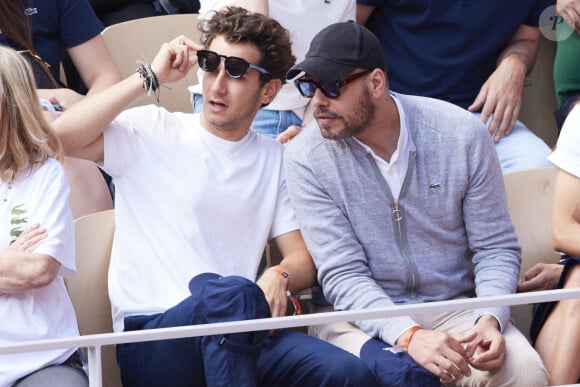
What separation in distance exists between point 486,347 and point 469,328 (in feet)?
0.64

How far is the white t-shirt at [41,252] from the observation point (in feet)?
8.54

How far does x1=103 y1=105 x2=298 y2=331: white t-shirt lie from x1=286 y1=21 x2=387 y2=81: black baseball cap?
12.3 inches

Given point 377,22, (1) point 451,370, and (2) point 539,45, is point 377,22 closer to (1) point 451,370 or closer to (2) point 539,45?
(2) point 539,45

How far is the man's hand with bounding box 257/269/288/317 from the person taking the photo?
279cm

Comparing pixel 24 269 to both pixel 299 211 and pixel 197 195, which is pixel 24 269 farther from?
pixel 299 211

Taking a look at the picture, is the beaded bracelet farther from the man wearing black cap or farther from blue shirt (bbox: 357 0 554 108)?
blue shirt (bbox: 357 0 554 108)

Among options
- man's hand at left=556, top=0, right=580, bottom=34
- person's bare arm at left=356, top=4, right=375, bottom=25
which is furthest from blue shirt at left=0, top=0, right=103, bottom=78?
man's hand at left=556, top=0, right=580, bottom=34

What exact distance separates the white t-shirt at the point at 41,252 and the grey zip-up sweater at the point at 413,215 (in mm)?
633

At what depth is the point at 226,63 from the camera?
9.89ft

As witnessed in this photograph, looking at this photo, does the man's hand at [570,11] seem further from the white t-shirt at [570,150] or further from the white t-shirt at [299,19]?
the white t-shirt at [570,150]

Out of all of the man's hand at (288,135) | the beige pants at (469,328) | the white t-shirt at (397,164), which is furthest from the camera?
the man's hand at (288,135)

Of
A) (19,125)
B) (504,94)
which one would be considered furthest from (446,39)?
(19,125)

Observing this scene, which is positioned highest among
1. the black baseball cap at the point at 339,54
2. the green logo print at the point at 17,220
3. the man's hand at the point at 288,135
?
the black baseball cap at the point at 339,54

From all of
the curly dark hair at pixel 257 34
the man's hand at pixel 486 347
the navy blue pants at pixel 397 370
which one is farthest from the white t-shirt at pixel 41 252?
the man's hand at pixel 486 347
